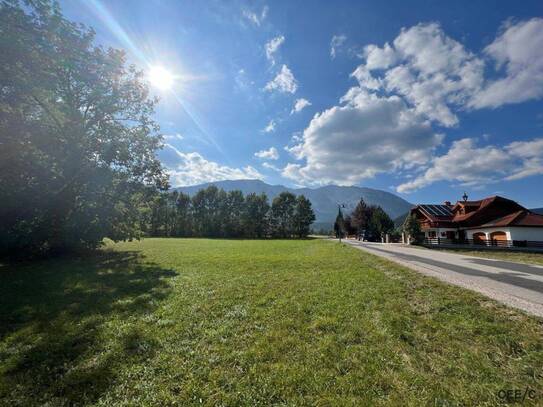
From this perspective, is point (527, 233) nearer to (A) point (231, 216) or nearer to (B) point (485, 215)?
(B) point (485, 215)

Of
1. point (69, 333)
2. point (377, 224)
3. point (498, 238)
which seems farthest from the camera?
point (377, 224)

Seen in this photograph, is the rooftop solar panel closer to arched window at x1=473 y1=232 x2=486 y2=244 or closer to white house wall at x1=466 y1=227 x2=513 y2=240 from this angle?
white house wall at x1=466 y1=227 x2=513 y2=240

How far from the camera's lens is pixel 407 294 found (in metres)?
8.02

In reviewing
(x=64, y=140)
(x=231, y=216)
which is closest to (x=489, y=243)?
(x=64, y=140)

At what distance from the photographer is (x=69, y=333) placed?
5.12 m

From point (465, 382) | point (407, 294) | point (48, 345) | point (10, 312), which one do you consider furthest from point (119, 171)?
point (465, 382)

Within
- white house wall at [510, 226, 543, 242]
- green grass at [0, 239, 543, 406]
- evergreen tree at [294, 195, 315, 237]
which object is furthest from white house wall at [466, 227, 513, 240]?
evergreen tree at [294, 195, 315, 237]

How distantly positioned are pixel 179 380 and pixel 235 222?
72799 millimetres

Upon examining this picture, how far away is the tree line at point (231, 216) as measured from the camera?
247 feet

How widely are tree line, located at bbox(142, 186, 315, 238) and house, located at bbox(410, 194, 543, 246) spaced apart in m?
42.6

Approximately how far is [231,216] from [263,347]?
7587cm

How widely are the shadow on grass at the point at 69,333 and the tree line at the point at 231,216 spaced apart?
65144mm

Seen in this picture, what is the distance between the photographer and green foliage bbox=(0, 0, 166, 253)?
12234 mm

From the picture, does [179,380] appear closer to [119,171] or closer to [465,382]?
[465,382]
